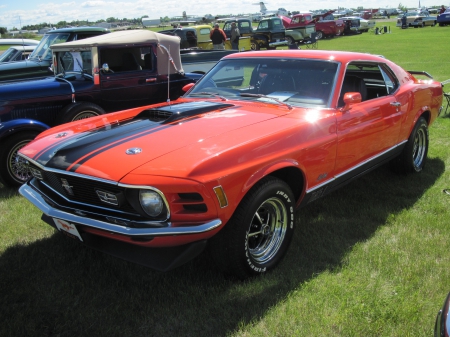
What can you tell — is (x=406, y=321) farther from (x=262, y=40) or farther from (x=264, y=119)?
(x=262, y=40)

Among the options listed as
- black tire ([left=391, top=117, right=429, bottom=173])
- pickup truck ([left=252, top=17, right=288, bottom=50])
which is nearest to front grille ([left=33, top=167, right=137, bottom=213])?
black tire ([left=391, top=117, right=429, bottom=173])

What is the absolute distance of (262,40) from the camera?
79.5 feet

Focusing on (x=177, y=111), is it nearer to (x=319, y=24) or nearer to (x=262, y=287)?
(x=262, y=287)

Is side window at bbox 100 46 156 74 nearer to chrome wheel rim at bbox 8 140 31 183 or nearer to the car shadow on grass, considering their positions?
chrome wheel rim at bbox 8 140 31 183

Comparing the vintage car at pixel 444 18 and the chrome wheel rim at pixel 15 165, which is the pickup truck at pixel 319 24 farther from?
the chrome wheel rim at pixel 15 165

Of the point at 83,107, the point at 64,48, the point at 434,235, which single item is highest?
the point at 64,48

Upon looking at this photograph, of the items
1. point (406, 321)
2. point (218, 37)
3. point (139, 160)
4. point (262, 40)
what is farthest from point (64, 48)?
point (262, 40)

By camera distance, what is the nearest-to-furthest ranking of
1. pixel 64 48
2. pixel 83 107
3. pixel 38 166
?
pixel 38 166 → pixel 83 107 → pixel 64 48

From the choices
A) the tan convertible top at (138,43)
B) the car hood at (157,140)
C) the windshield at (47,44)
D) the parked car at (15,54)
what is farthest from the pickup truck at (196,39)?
the car hood at (157,140)

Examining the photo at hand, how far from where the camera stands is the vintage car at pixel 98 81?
6059 mm

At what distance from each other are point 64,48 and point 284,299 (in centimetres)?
544

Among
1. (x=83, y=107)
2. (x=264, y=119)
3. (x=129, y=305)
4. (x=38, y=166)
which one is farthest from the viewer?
(x=83, y=107)

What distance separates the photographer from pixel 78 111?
20.2 ft

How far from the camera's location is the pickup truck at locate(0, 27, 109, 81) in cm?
877
